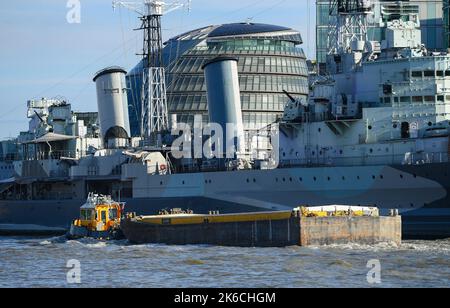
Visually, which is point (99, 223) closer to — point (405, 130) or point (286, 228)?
point (286, 228)

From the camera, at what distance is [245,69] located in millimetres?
112125

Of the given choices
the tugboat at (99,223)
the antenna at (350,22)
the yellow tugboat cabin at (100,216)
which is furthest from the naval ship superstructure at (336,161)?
the tugboat at (99,223)

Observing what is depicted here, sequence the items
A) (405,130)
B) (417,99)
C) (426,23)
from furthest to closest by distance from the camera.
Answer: (426,23), (417,99), (405,130)

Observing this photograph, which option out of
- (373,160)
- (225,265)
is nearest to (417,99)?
(373,160)

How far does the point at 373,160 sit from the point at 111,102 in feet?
87.9

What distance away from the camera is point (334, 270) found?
162ft

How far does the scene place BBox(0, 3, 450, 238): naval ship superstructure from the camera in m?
67.0

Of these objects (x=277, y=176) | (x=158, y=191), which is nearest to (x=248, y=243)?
(x=277, y=176)

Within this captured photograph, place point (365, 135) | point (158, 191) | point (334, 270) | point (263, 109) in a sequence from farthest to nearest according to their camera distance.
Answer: point (263, 109), point (158, 191), point (365, 135), point (334, 270)

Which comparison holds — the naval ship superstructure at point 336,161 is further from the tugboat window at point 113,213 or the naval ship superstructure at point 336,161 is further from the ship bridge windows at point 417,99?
the tugboat window at point 113,213

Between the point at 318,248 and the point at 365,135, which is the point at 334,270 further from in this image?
the point at 365,135

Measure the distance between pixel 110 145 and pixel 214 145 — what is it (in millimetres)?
10885

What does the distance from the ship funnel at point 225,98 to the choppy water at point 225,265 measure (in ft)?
57.0

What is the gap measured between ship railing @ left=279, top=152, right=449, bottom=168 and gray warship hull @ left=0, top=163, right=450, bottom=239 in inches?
42.2
